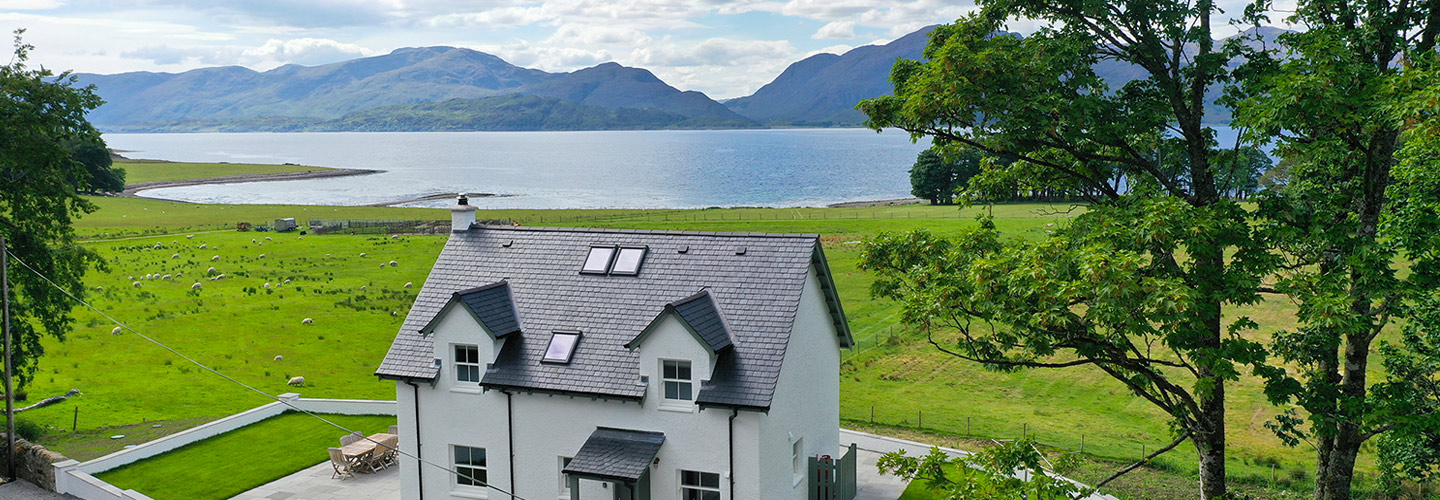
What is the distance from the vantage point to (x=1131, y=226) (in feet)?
57.0

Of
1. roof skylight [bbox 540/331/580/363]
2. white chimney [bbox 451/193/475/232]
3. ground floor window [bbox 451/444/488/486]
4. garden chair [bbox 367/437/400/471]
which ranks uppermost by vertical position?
white chimney [bbox 451/193/475/232]

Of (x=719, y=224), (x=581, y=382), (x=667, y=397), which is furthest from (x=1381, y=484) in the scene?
(x=719, y=224)

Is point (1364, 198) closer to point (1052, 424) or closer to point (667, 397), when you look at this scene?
point (667, 397)

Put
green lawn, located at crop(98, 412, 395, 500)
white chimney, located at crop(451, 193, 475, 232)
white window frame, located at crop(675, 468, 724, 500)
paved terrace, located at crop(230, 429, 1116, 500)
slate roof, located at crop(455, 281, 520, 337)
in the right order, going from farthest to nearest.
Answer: white chimney, located at crop(451, 193, 475, 232)
green lawn, located at crop(98, 412, 395, 500)
paved terrace, located at crop(230, 429, 1116, 500)
slate roof, located at crop(455, 281, 520, 337)
white window frame, located at crop(675, 468, 724, 500)

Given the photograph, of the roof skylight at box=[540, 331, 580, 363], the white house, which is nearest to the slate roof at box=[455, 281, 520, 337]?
the white house

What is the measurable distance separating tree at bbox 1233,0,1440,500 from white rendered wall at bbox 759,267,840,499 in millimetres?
10925

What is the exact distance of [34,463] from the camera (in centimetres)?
3002

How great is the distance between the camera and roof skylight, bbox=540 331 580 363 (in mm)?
25281

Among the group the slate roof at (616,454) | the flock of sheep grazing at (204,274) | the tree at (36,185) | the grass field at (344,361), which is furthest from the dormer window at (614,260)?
the flock of sheep grazing at (204,274)

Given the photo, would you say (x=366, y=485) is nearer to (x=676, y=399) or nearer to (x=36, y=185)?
(x=676, y=399)

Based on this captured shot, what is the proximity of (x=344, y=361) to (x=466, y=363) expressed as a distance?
23.4m

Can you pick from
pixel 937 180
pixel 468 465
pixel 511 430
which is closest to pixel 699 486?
pixel 511 430

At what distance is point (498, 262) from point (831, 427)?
11.1 metres

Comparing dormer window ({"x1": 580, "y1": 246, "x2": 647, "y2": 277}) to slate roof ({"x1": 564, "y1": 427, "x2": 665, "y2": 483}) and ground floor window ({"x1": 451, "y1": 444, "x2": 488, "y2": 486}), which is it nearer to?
slate roof ({"x1": 564, "y1": 427, "x2": 665, "y2": 483})
